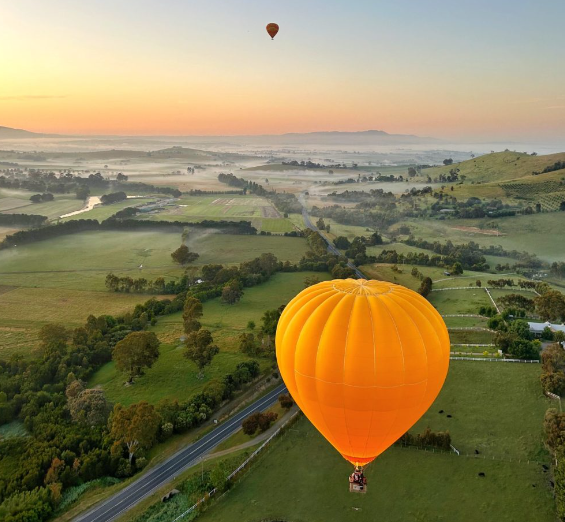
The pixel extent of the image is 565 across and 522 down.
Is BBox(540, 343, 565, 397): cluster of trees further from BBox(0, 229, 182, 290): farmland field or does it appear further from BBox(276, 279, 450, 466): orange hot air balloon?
BBox(0, 229, 182, 290): farmland field

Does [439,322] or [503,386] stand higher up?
[439,322]

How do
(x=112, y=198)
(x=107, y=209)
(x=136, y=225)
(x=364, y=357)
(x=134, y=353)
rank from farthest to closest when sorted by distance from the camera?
1. (x=112, y=198)
2. (x=107, y=209)
3. (x=136, y=225)
4. (x=134, y=353)
5. (x=364, y=357)

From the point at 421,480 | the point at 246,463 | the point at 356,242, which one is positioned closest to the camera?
the point at 421,480

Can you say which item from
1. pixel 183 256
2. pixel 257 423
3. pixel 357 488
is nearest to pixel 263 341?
pixel 257 423

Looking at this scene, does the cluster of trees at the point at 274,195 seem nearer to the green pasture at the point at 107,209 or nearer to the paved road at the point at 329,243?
the paved road at the point at 329,243

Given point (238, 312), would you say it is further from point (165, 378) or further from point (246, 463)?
point (246, 463)

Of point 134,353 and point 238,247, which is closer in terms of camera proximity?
point 134,353

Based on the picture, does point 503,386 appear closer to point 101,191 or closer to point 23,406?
point 23,406

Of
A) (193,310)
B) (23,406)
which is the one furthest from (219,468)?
(193,310)

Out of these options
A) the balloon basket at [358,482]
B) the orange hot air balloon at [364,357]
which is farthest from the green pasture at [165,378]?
the orange hot air balloon at [364,357]
